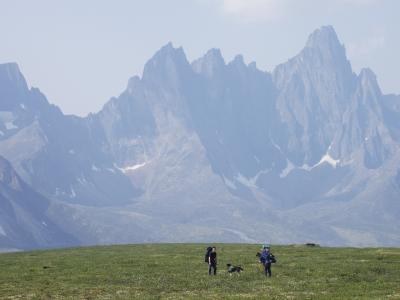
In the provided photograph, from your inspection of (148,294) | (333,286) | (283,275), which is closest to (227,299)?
(148,294)

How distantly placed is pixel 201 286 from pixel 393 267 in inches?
755

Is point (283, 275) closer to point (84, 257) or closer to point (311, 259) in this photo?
point (311, 259)

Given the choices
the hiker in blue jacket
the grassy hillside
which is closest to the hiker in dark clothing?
the grassy hillside

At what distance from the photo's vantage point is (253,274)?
5931 cm

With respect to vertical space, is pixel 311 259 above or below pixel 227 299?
above

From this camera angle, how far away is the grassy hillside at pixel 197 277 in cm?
4822

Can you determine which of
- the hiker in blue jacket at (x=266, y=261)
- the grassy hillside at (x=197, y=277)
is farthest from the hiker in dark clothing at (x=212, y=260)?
the hiker in blue jacket at (x=266, y=261)

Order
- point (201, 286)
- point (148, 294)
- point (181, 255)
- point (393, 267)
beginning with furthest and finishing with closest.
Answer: point (181, 255), point (393, 267), point (201, 286), point (148, 294)

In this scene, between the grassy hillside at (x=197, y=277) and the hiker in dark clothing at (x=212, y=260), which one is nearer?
the grassy hillside at (x=197, y=277)

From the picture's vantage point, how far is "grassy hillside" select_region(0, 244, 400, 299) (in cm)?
4822

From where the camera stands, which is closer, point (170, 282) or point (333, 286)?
point (333, 286)

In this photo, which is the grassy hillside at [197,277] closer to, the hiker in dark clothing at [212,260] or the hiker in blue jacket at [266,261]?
the hiker in blue jacket at [266,261]

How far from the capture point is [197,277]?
189 feet

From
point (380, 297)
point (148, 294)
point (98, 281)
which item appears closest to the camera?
point (380, 297)
